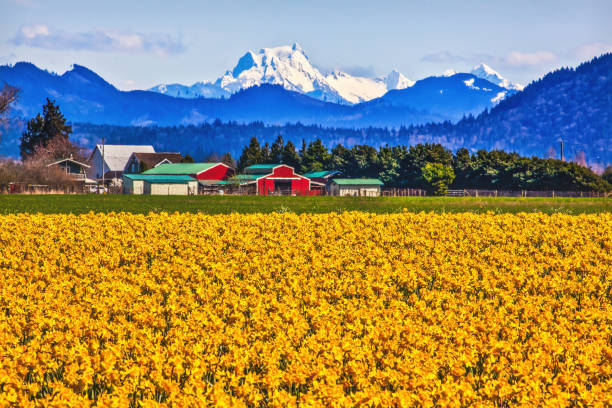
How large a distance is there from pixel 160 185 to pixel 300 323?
97606mm

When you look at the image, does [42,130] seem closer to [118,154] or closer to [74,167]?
[74,167]

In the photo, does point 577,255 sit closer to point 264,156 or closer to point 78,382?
point 78,382

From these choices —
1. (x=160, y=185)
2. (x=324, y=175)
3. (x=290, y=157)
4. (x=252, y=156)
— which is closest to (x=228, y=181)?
(x=160, y=185)

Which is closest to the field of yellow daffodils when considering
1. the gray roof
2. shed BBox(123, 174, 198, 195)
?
shed BBox(123, 174, 198, 195)

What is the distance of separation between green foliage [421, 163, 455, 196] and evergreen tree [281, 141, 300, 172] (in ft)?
117

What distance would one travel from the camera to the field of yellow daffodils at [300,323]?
864 cm

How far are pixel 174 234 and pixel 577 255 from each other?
13.8m

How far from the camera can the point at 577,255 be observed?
19953 mm

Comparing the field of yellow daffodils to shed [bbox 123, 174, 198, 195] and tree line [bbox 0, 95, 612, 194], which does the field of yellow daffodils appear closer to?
tree line [bbox 0, 95, 612, 194]

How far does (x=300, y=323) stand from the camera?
36.6ft

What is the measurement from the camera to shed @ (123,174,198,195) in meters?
105

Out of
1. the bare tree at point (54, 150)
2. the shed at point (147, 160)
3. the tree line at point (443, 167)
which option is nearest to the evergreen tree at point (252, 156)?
the tree line at point (443, 167)

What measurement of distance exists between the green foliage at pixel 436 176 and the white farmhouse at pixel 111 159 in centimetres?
9032

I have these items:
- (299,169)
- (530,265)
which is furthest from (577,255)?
(299,169)
